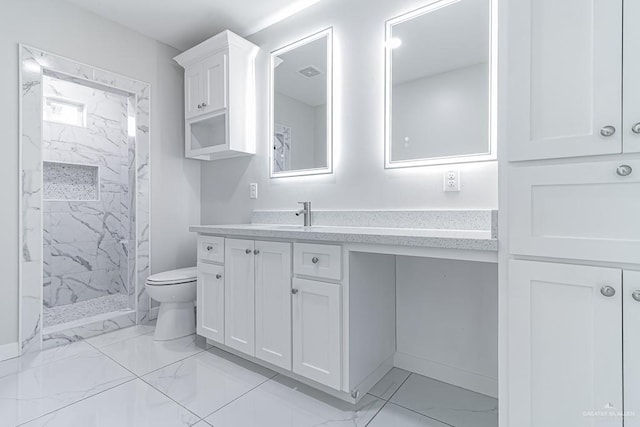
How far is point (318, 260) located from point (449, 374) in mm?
962

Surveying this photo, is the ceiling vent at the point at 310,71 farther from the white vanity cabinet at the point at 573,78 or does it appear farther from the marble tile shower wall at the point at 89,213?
the marble tile shower wall at the point at 89,213

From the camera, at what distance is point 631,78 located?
0.90m

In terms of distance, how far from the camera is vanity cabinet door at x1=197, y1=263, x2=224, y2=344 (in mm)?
1996

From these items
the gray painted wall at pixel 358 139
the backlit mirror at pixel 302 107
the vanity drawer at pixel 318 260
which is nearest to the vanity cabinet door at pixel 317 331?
the vanity drawer at pixel 318 260

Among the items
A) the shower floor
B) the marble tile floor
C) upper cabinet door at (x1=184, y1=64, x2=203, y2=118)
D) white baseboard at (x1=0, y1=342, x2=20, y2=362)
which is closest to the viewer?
the marble tile floor

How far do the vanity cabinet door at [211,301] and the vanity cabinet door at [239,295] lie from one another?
54 mm

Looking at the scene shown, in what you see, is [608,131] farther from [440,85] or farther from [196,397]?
[196,397]

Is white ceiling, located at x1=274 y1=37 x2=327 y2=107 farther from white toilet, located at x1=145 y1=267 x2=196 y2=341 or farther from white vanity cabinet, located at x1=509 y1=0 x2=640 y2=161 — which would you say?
white toilet, located at x1=145 y1=267 x2=196 y2=341

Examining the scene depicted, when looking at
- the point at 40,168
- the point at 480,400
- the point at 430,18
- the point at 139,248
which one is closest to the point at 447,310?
the point at 480,400

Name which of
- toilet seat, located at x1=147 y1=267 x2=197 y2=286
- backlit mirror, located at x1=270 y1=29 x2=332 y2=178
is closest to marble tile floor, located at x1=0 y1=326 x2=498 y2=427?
toilet seat, located at x1=147 y1=267 x2=197 y2=286

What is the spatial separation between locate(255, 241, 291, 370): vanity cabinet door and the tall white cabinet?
3.22 ft

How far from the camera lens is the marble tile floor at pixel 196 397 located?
56.2 inches

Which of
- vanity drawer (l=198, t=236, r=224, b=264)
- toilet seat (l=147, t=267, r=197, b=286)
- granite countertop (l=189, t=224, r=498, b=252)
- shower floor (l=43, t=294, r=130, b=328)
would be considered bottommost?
shower floor (l=43, t=294, r=130, b=328)

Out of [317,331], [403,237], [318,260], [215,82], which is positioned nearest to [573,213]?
[403,237]
